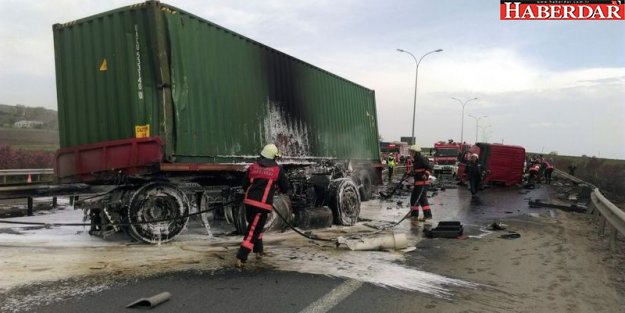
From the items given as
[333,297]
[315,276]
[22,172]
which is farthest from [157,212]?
[22,172]

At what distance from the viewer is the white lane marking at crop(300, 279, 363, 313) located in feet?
14.3

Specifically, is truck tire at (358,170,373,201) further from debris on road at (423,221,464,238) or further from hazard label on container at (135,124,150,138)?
hazard label on container at (135,124,150,138)

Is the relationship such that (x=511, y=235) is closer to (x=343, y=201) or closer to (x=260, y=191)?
(x=343, y=201)

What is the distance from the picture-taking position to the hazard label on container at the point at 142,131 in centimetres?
707

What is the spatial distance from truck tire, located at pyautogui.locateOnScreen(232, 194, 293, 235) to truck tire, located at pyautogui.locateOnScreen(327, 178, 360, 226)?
119 centimetres

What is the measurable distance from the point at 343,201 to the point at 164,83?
4.29m

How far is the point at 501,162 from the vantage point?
71.1ft

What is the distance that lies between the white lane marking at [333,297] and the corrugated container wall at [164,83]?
11.0 ft

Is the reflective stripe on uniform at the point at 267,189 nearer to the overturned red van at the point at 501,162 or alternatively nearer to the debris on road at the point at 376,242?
the debris on road at the point at 376,242

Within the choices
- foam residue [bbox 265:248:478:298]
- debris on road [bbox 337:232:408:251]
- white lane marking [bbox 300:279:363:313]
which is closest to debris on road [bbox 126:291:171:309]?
white lane marking [bbox 300:279:363:313]

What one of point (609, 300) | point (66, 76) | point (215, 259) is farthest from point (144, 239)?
point (609, 300)

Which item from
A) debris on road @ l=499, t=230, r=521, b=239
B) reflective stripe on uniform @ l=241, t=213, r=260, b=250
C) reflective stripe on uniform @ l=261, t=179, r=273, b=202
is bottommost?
debris on road @ l=499, t=230, r=521, b=239

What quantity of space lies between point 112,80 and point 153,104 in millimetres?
779

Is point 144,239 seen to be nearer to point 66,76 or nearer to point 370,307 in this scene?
point 66,76
